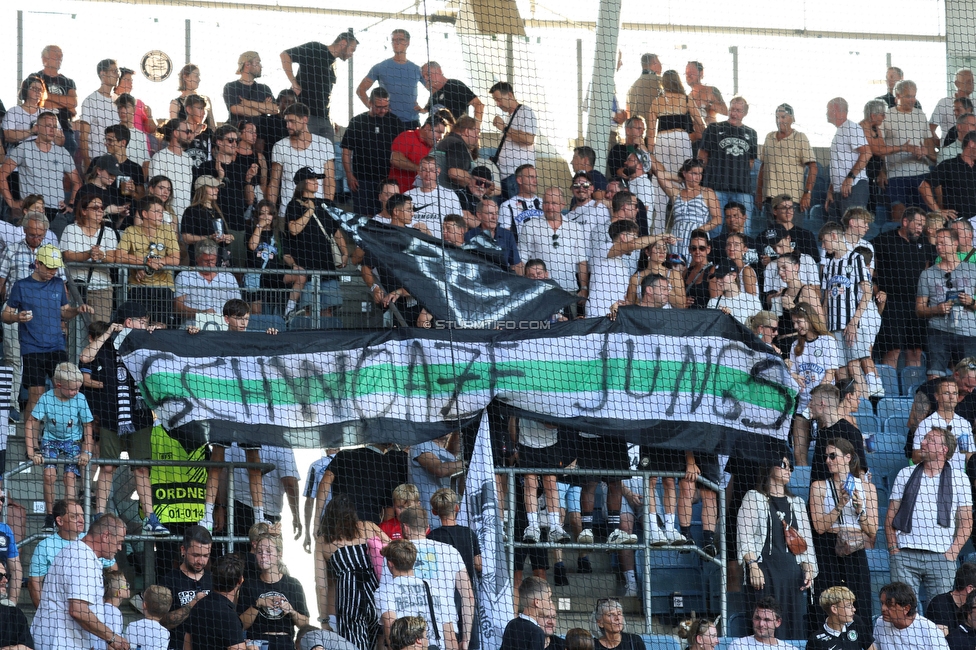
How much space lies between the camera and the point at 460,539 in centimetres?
764

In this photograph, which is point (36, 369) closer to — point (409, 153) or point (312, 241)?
point (312, 241)

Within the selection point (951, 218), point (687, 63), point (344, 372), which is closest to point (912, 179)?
point (951, 218)

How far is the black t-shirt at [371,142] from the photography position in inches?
411

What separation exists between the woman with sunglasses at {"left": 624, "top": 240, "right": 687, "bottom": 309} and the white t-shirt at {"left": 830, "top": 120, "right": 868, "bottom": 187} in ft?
7.90

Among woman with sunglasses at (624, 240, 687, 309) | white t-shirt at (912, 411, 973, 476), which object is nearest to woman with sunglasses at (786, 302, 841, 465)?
white t-shirt at (912, 411, 973, 476)

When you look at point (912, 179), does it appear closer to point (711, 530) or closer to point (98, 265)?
point (711, 530)

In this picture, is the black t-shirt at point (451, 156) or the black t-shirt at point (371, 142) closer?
the black t-shirt at point (451, 156)

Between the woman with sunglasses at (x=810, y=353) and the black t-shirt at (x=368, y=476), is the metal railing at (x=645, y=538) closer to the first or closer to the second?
the black t-shirt at (x=368, y=476)

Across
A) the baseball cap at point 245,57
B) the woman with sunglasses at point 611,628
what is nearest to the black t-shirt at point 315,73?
the baseball cap at point 245,57

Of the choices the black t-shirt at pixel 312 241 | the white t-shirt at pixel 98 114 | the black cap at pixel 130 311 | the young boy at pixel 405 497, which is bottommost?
the young boy at pixel 405 497

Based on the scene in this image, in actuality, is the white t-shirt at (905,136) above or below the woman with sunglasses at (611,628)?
above

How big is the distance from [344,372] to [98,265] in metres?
1.60

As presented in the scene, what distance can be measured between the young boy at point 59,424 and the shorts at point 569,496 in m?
2.52

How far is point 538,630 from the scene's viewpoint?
725 centimetres
